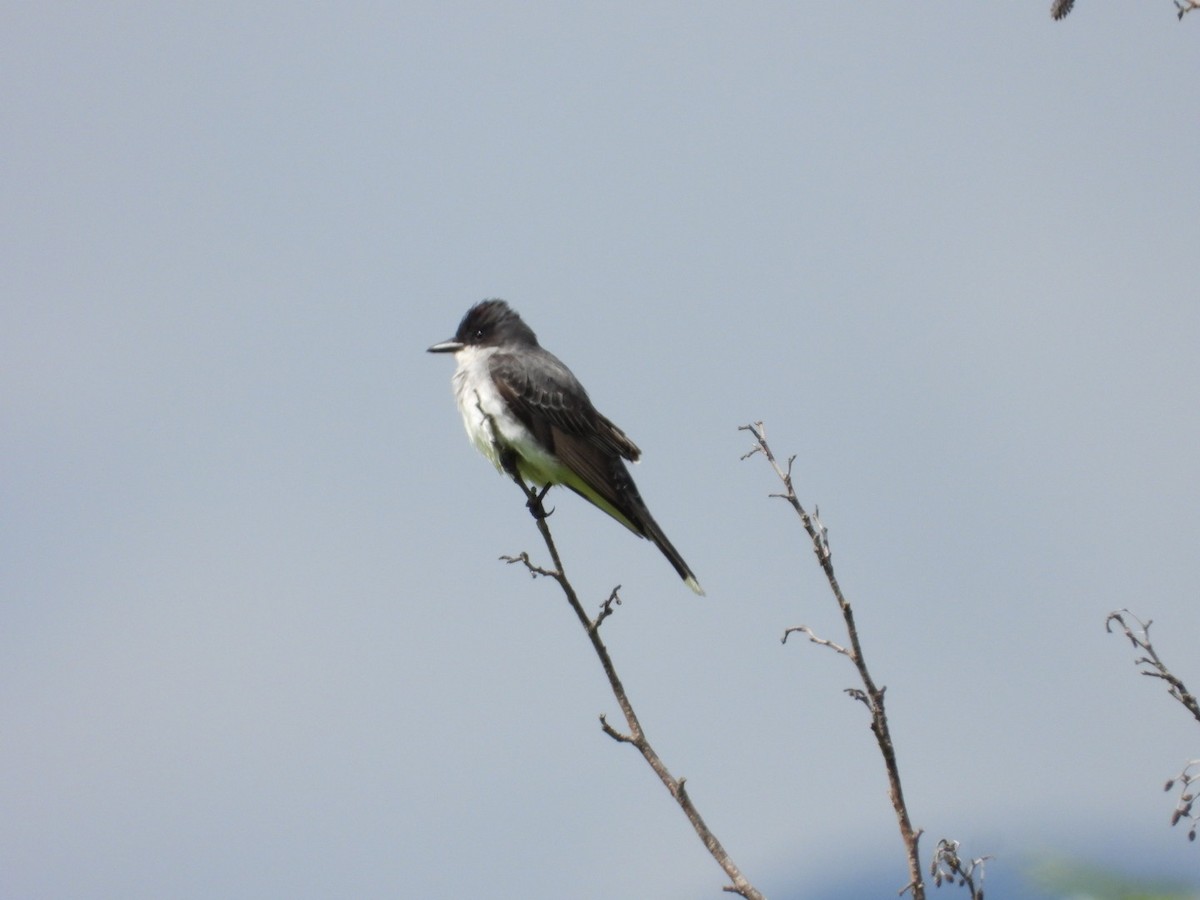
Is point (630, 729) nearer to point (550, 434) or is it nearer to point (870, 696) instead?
point (870, 696)

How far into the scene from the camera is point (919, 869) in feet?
11.3

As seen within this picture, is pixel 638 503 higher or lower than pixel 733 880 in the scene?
higher

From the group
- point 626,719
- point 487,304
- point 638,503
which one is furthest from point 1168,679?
point 487,304

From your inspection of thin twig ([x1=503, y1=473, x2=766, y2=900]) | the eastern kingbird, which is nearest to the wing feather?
the eastern kingbird

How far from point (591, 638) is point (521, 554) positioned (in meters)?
1.04

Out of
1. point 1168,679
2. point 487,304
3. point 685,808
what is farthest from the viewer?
point 487,304

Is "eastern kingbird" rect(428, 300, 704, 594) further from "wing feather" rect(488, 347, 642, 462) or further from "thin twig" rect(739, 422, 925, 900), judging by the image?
"thin twig" rect(739, 422, 925, 900)

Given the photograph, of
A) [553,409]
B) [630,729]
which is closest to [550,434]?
[553,409]

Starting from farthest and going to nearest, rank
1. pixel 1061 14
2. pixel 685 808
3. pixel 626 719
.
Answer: pixel 626 719, pixel 685 808, pixel 1061 14

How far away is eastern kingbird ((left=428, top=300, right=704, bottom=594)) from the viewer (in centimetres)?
959

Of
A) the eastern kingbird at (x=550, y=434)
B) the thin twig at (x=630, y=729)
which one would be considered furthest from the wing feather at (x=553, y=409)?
the thin twig at (x=630, y=729)

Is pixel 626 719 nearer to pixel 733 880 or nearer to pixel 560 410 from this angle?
pixel 733 880

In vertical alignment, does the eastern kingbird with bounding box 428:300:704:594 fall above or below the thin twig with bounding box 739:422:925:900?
above

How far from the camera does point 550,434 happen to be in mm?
9805
